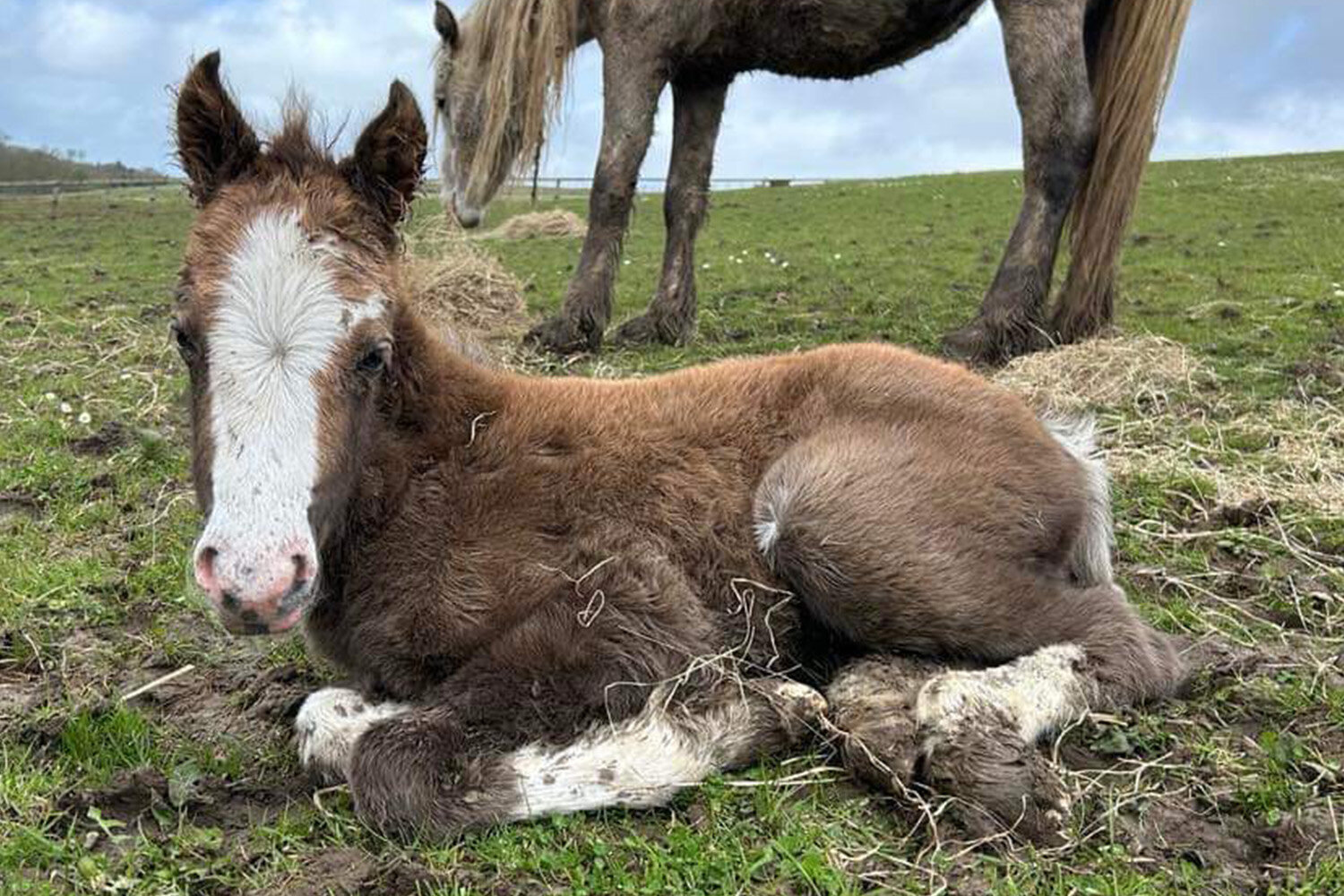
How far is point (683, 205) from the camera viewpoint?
980 centimetres

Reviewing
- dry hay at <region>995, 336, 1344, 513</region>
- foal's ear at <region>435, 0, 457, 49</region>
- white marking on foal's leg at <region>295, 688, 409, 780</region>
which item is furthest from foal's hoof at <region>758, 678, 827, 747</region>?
foal's ear at <region>435, 0, 457, 49</region>

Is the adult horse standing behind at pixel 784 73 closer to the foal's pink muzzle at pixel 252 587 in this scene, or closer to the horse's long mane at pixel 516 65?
the horse's long mane at pixel 516 65

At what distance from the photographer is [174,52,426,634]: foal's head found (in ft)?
8.54

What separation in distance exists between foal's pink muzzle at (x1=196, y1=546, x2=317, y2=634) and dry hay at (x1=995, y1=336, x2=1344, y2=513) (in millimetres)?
2964

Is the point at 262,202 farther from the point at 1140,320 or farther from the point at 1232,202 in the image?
the point at 1232,202

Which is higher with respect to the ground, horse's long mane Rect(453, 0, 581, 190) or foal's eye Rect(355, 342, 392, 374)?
horse's long mane Rect(453, 0, 581, 190)

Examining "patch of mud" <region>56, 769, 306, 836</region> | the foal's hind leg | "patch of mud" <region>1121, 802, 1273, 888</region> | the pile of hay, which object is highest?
the pile of hay

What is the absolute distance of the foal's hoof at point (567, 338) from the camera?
8.82 m

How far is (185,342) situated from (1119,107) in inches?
280

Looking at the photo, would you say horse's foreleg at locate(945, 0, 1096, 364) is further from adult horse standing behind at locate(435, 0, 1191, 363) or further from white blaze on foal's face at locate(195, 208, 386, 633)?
white blaze on foal's face at locate(195, 208, 386, 633)

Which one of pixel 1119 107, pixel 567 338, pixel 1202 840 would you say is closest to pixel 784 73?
pixel 1119 107

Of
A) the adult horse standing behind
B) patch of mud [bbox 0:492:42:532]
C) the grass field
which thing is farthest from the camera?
the adult horse standing behind

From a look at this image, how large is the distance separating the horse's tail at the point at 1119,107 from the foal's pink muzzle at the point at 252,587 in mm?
7165

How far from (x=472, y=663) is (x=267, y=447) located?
2.81ft
